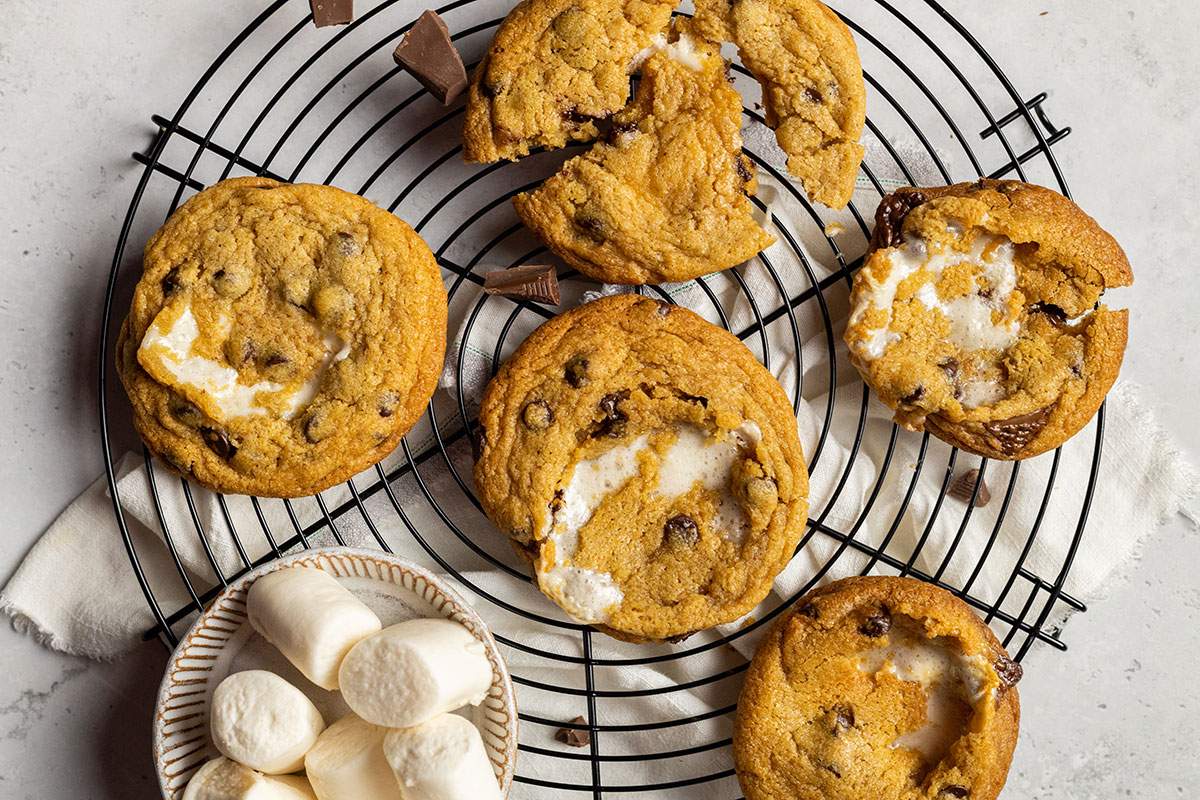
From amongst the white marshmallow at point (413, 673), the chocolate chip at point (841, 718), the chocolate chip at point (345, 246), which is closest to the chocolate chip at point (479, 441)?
the white marshmallow at point (413, 673)

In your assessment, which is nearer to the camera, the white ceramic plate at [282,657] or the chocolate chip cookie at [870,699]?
the white ceramic plate at [282,657]

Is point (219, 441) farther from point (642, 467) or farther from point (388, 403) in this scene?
point (642, 467)

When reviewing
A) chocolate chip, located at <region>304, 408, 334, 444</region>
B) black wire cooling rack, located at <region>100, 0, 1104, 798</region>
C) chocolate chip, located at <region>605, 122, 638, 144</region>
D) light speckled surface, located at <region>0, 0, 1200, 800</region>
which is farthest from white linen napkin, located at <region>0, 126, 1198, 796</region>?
chocolate chip, located at <region>605, 122, 638, 144</region>

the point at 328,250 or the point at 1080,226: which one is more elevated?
the point at 1080,226

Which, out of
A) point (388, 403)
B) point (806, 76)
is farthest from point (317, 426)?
point (806, 76)

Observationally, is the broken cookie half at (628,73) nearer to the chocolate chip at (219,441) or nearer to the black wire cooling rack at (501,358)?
the black wire cooling rack at (501,358)

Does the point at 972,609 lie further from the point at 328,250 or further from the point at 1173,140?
the point at 328,250

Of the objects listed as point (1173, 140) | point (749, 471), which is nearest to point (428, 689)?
point (749, 471)
